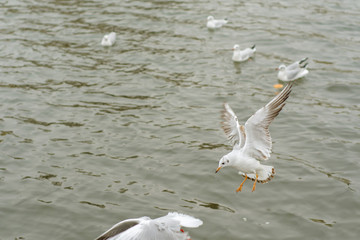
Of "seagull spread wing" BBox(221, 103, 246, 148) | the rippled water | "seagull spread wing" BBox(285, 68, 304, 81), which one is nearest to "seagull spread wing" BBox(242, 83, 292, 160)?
"seagull spread wing" BBox(221, 103, 246, 148)

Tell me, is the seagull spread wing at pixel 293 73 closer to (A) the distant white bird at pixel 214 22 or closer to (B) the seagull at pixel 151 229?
(A) the distant white bird at pixel 214 22

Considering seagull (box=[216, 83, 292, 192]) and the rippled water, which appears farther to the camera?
the rippled water

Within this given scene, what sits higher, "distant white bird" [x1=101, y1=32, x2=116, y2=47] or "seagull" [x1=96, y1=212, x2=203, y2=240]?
"distant white bird" [x1=101, y1=32, x2=116, y2=47]

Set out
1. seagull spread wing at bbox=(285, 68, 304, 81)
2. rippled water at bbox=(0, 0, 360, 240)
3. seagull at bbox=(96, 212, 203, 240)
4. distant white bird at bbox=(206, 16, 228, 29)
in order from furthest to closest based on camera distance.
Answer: distant white bird at bbox=(206, 16, 228, 29), seagull spread wing at bbox=(285, 68, 304, 81), rippled water at bbox=(0, 0, 360, 240), seagull at bbox=(96, 212, 203, 240)

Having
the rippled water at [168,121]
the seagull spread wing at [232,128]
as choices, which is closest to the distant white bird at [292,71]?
the rippled water at [168,121]

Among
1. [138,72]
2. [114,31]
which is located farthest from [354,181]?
[114,31]

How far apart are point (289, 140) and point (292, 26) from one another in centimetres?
822

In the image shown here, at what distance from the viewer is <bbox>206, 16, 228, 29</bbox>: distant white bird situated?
17.3 metres

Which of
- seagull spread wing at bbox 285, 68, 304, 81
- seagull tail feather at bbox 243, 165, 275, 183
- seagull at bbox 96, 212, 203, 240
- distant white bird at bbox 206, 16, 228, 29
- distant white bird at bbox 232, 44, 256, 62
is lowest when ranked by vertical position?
seagull tail feather at bbox 243, 165, 275, 183

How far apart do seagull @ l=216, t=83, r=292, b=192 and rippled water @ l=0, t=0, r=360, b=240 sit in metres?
0.53

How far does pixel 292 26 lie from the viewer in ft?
56.4

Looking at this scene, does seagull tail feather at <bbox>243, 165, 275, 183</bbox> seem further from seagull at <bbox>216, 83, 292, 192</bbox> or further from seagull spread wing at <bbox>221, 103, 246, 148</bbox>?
seagull spread wing at <bbox>221, 103, 246, 148</bbox>

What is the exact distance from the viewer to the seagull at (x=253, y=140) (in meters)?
7.29

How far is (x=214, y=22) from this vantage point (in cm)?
1731
